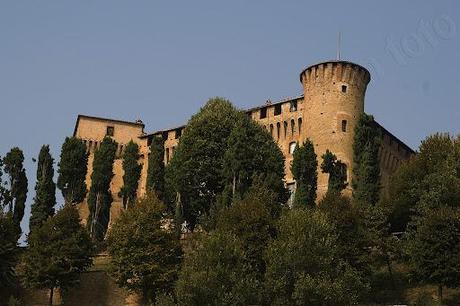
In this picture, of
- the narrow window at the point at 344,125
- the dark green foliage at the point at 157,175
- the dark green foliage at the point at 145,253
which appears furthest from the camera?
the narrow window at the point at 344,125

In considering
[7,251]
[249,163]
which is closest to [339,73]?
A: [249,163]

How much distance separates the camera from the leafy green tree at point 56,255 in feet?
154

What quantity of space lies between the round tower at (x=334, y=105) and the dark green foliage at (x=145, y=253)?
24351mm

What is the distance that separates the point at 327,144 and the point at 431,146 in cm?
1557

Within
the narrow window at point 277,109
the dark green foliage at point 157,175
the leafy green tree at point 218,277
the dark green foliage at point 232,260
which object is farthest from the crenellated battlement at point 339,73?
the leafy green tree at point 218,277

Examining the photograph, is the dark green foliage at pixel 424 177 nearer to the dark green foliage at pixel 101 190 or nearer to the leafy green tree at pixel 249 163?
the leafy green tree at pixel 249 163

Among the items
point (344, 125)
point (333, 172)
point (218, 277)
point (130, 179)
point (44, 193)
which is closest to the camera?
point (218, 277)

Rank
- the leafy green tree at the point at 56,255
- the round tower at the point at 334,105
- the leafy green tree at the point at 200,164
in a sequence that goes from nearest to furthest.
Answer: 1. the leafy green tree at the point at 56,255
2. the leafy green tree at the point at 200,164
3. the round tower at the point at 334,105

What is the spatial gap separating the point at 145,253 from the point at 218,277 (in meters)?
7.23

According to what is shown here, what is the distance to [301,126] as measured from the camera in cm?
7569

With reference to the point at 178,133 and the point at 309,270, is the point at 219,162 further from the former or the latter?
the point at 309,270

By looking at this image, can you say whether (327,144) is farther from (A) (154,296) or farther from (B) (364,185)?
(A) (154,296)

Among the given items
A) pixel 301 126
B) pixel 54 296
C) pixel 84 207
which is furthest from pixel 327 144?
pixel 54 296

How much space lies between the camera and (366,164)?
195ft
